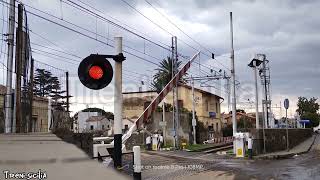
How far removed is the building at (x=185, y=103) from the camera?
65062 mm

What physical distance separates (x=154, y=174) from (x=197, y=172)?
1640 millimetres

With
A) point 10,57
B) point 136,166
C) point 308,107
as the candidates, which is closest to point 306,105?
point 308,107

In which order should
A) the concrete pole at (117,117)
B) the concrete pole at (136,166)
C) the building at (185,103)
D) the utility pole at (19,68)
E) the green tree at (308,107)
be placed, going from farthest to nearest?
the green tree at (308,107), the building at (185,103), the utility pole at (19,68), the concrete pole at (136,166), the concrete pole at (117,117)

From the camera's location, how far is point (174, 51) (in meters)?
38.5

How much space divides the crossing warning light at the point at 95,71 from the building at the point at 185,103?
55965mm

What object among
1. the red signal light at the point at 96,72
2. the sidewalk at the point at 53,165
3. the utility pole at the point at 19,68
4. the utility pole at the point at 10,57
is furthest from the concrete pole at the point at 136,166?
the utility pole at the point at 10,57

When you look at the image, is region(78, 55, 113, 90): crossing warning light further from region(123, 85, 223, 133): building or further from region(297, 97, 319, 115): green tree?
region(297, 97, 319, 115): green tree

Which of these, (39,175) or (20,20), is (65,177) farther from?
(20,20)

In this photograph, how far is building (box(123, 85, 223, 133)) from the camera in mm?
65062

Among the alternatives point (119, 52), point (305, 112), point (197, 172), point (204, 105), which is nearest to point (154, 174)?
point (197, 172)

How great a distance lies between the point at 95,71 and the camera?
711 centimetres

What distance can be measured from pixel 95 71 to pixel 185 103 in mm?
59134

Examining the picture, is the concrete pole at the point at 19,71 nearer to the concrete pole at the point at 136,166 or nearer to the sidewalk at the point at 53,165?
the concrete pole at the point at 136,166

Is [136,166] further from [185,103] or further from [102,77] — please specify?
[185,103]
